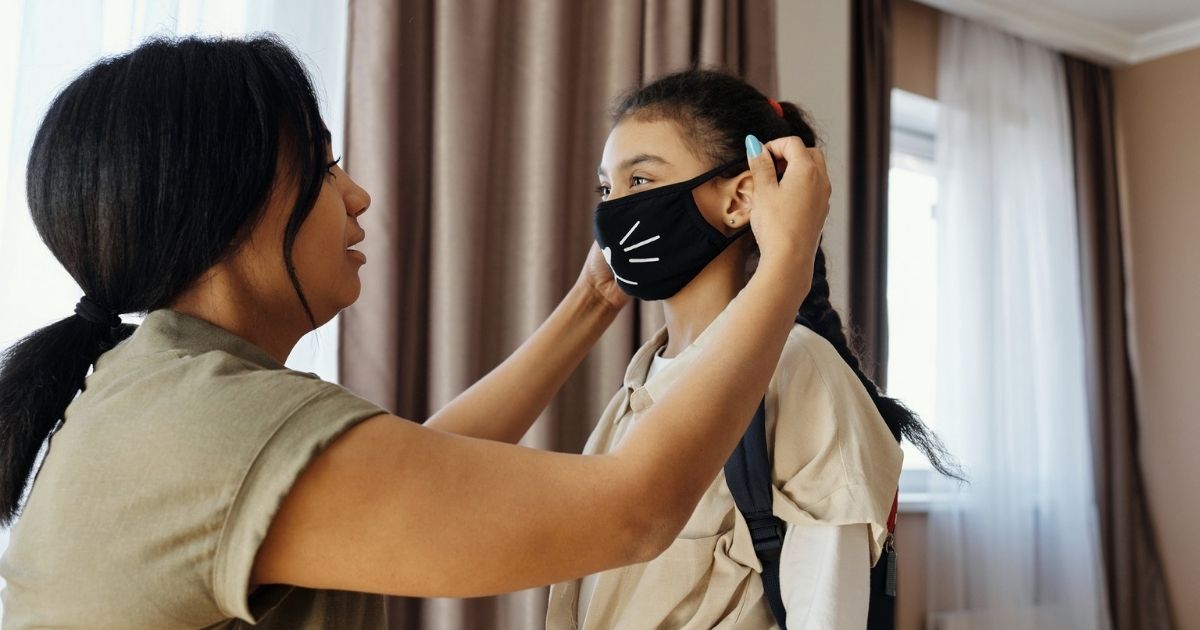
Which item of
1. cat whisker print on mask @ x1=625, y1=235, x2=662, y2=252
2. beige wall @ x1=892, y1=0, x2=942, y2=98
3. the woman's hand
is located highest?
beige wall @ x1=892, y1=0, x2=942, y2=98

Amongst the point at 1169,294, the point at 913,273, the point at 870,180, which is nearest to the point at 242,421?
the point at 870,180

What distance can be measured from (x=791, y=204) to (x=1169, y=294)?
12.1 ft

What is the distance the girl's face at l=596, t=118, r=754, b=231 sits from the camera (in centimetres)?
135

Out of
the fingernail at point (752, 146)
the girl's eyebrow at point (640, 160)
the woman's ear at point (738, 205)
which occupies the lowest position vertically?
the woman's ear at point (738, 205)

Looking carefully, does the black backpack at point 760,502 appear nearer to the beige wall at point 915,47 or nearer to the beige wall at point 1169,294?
the beige wall at point 915,47

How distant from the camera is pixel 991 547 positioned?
3496 millimetres

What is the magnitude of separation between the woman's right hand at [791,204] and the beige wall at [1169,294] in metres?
3.58

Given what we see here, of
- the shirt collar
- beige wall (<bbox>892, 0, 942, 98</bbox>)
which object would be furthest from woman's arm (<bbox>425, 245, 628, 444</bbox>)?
beige wall (<bbox>892, 0, 942, 98</bbox>)

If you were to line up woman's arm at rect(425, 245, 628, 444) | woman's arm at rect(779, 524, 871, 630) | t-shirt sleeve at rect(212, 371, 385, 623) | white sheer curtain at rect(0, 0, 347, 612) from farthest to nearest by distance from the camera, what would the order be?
1. white sheer curtain at rect(0, 0, 347, 612)
2. woman's arm at rect(425, 245, 628, 444)
3. woman's arm at rect(779, 524, 871, 630)
4. t-shirt sleeve at rect(212, 371, 385, 623)

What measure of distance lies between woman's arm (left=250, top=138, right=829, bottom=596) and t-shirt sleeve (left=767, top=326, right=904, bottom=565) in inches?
14.1

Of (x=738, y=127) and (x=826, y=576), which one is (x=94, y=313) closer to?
(x=826, y=576)

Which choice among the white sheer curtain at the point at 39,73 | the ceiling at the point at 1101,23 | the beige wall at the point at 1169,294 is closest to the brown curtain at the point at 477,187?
the white sheer curtain at the point at 39,73

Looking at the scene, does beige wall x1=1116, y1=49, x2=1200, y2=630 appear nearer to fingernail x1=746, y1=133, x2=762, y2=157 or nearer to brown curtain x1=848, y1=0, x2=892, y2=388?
brown curtain x1=848, y1=0, x2=892, y2=388

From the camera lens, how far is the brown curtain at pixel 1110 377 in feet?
12.7
